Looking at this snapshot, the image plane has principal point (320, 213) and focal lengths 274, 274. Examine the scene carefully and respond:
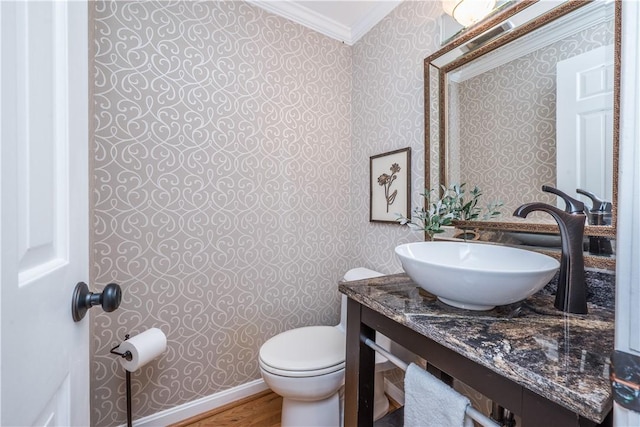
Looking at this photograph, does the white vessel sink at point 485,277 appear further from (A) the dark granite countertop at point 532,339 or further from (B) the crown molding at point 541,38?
(B) the crown molding at point 541,38

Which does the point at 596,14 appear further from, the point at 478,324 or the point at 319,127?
the point at 319,127

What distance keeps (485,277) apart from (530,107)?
79 centimetres

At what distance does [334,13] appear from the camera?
1.71 meters

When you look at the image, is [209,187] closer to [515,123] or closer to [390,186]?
[390,186]

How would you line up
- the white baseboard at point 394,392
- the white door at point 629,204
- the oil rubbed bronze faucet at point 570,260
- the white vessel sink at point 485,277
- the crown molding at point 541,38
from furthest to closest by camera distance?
the white baseboard at point 394,392 < the crown molding at point 541,38 < the oil rubbed bronze faucet at point 570,260 < the white vessel sink at point 485,277 < the white door at point 629,204

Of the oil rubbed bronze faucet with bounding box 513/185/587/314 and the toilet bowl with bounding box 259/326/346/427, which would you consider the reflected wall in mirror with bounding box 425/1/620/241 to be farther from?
the toilet bowl with bounding box 259/326/346/427

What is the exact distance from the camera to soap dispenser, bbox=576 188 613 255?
2.72ft

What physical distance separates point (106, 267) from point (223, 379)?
86cm

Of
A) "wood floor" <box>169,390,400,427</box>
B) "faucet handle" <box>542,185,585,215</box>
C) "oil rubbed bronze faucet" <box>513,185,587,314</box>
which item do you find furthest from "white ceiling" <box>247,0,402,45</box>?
"wood floor" <box>169,390,400,427</box>

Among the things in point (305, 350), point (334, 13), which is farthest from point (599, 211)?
point (334, 13)

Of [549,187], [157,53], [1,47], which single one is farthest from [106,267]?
[549,187]

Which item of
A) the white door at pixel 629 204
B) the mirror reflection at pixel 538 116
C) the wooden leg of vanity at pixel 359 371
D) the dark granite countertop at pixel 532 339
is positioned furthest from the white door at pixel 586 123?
the wooden leg of vanity at pixel 359 371

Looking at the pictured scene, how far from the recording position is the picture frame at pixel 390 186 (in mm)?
1505

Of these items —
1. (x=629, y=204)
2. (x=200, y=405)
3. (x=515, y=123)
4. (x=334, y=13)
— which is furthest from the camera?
(x=334, y=13)
